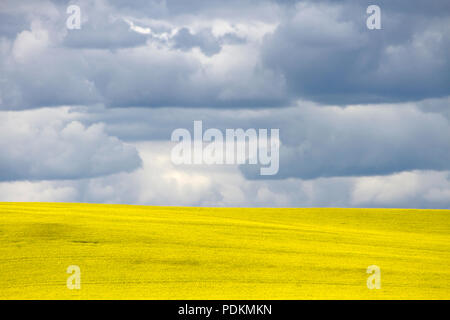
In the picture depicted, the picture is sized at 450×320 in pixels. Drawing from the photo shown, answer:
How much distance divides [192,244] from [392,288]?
26.0 ft

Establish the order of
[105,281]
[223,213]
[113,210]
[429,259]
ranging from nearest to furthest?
[105,281]
[429,259]
[113,210]
[223,213]

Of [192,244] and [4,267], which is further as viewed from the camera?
[192,244]

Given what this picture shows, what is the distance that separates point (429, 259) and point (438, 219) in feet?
46.5

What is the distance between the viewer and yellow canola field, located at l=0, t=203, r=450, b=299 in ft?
70.8

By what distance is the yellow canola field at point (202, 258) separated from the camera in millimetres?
21578

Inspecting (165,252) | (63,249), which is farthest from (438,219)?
(63,249)

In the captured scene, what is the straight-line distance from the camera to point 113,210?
36.9 metres

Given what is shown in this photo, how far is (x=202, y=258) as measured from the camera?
24.8m
